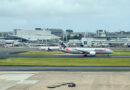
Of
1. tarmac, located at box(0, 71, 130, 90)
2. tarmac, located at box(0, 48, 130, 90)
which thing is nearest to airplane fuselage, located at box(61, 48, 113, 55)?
tarmac, located at box(0, 48, 130, 90)

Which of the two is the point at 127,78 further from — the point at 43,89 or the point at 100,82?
the point at 43,89

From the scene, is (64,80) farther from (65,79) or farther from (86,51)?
(86,51)

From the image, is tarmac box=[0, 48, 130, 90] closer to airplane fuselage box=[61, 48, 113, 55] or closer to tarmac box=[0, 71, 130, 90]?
tarmac box=[0, 71, 130, 90]

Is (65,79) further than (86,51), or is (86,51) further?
(86,51)

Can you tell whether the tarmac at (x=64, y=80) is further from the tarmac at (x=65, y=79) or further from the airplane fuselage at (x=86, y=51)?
the airplane fuselage at (x=86, y=51)

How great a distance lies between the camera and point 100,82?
4459 centimetres

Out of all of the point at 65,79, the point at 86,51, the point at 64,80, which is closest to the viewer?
the point at 64,80

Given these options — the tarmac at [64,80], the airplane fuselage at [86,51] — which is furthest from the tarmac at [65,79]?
the airplane fuselage at [86,51]

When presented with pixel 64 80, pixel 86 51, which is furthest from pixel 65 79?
pixel 86 51

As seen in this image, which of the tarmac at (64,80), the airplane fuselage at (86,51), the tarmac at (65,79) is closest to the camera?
the tarmac at (64,80)

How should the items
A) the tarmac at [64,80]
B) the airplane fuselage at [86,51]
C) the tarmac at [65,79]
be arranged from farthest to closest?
the airplane fuselage at [86,51] < the tarmac at [65,79] < the tarmac at [64,80]

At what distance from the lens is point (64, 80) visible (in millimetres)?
46312

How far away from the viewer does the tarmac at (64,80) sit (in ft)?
134

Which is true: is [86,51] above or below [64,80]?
above
